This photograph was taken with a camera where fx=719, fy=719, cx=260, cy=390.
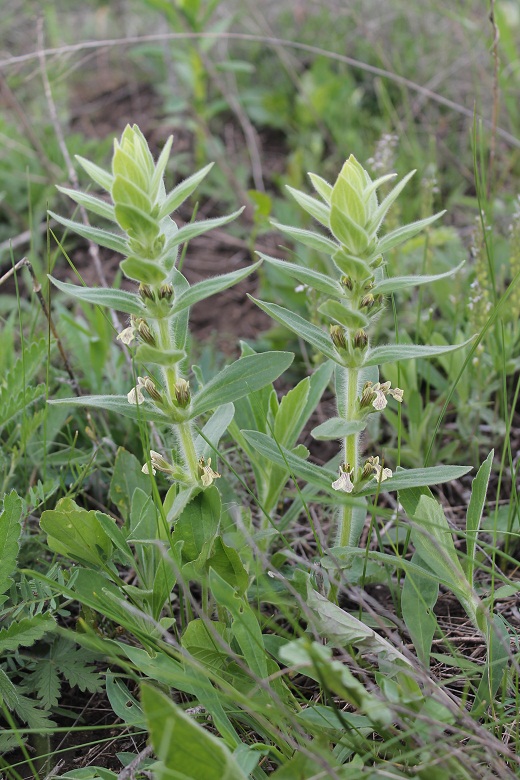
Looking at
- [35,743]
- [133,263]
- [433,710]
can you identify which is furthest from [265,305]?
[35,743]

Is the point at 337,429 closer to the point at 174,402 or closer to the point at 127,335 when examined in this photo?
the point at 174,402

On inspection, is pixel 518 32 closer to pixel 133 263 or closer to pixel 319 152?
pixel 319 152

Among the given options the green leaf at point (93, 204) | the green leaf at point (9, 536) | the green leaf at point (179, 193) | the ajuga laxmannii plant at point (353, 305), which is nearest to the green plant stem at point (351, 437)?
the ajuga laxmannii plant at point (353, 305)

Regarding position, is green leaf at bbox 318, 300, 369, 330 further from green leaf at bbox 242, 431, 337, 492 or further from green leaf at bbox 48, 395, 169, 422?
green leaf at bbox 48, 395, 169, 422

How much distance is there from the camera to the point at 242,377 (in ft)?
5.61

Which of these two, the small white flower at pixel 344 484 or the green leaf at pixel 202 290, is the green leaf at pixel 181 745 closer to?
the small white flower at pixel 344 484

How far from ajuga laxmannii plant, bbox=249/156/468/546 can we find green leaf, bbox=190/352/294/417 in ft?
0.30

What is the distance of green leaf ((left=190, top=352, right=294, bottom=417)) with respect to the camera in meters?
1.70

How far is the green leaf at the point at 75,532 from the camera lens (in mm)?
1730

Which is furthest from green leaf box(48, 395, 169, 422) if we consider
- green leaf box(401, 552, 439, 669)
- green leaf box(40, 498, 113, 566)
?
green leaf box(401, 552, 439, 669)

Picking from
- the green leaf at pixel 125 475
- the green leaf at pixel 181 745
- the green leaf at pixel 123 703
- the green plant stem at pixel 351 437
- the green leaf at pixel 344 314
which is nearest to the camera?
the green leaf at pixel 181 745

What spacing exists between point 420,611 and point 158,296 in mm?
951

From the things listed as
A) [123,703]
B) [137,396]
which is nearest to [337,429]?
[137,396]

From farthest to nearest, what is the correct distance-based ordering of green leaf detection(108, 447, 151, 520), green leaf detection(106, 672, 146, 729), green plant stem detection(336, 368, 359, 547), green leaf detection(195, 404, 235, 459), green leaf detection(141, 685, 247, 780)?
1. green leaf detection(108, 447, 151, 520)
2. green leaf detection(195, 404, 235, 459)
3. green plant stem detection(336, 368, 359, 547)
4. green leaf detection(106, 672, 146, 729)
5. green leaf detection(141, 685, 247, 780)
